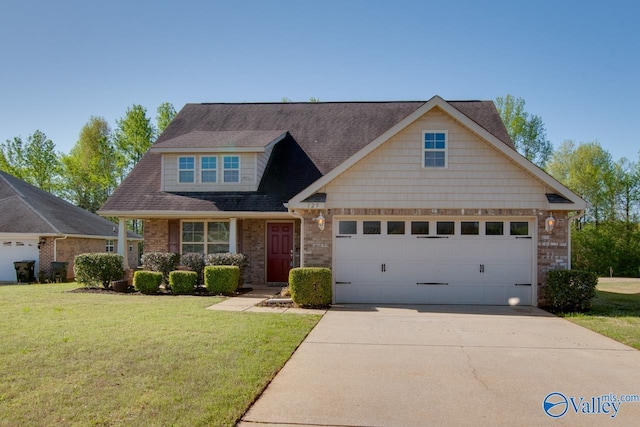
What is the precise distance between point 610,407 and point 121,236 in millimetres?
15430

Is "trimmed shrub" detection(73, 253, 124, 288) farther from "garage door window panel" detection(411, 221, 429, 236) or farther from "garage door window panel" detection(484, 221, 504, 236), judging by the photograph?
"garage door window panel" detection(484, 221, 504, 236)

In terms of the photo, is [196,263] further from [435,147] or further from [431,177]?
[435,147]

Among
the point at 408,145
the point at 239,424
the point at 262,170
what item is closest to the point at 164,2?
the point at 262,170

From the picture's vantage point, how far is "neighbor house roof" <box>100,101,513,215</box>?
54.0 ft

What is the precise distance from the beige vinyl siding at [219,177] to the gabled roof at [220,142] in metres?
0.33

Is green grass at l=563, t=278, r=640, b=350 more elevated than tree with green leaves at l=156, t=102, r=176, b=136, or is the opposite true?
tree with green leaves at l=156, t=102, r=176, b=136

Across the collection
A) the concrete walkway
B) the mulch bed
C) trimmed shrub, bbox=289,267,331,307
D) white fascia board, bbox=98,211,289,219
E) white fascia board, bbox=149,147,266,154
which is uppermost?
white fascia board, bbox=149,147,266,154

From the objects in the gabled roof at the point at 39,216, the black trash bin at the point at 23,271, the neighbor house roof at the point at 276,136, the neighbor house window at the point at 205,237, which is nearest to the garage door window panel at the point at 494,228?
the neighbor house roof at the point at 276,136

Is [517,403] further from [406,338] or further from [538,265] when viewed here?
[538,265]

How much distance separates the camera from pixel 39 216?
22.1 metres

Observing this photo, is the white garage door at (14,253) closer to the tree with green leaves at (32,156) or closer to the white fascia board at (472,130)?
the white fascia board at (472,130)

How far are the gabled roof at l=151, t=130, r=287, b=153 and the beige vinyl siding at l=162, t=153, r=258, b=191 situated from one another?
0.33m

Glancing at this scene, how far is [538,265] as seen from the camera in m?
12.6

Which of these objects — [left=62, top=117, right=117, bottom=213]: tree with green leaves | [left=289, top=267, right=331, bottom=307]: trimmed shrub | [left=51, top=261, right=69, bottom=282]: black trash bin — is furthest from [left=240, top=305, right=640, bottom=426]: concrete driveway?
[left=62, top=117, right=117, bottom=213]: tree with green leaves
